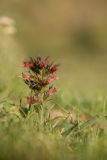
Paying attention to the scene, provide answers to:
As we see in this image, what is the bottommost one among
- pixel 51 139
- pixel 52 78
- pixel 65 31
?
pixel 51 139

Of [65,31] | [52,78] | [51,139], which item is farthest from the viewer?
[65,31]

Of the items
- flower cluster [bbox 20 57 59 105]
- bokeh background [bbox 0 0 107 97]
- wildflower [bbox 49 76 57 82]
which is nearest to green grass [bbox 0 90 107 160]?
flower cluster [bbox 20 57 59 105]

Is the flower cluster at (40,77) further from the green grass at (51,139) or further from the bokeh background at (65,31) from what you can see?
the bokeh background at (65,31)

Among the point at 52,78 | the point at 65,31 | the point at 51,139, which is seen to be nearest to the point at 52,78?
the point at 52,78

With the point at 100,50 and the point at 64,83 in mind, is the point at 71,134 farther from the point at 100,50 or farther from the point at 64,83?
the point at 100,50

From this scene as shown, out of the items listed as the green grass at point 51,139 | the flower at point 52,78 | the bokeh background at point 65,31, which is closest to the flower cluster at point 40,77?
the flower at point 52,78

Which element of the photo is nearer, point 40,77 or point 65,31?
point 40,77

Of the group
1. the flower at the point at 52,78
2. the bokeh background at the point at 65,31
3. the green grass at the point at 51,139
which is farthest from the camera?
the bokeh background at the point at 65,31

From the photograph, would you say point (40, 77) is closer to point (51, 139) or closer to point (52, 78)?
point (52, 78)
